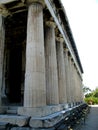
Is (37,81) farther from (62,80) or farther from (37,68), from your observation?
(62,80)

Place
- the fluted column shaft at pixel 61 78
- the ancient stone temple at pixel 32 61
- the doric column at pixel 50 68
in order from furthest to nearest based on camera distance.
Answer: the fluted column shaft at pixel 61 78 → the doric column at pixel 50 68 → the ancient stone temple at pixel 32 61

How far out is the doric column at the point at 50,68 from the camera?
16.5 meters

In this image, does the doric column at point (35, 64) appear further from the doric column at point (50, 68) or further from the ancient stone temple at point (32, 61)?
the doric column at point (50, 68)

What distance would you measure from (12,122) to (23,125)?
2.32 feet

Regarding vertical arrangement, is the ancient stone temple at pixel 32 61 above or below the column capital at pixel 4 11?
below

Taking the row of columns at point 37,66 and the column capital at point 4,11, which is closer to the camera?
the row of columns at point 37,66

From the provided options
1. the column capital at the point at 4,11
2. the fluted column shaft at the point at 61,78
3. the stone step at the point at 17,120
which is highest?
the column capital at the point at 4,11

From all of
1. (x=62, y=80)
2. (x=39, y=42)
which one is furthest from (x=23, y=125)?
(x=62, y=80)

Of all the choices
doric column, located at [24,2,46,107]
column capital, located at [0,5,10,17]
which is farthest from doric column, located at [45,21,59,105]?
column capital, located at [0,5,10,17]

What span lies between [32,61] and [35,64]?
29cm

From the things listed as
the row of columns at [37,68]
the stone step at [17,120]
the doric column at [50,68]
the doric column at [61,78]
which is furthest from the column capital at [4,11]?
the stone step at [17,120]

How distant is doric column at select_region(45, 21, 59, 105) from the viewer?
650 inches

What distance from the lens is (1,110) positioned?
1362 cm

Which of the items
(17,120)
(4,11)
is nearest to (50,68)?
(4,11)
